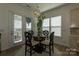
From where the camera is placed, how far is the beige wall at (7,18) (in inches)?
78.5

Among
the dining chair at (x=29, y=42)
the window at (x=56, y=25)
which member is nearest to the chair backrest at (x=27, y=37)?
the dining chair at (x=29, y=42)

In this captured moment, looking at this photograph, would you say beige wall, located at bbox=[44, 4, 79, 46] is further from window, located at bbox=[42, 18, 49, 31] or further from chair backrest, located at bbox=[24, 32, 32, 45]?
chair backrest, located at bbox=[24, 32, 32, 45]

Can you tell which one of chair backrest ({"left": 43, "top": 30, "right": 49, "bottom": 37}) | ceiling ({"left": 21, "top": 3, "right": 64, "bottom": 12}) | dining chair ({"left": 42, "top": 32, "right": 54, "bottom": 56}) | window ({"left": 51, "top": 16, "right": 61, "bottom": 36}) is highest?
ceiling ({"left": 21, "top": 3, "right": 64, "bottom": 12})

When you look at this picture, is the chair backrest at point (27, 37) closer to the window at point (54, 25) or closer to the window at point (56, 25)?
the window at point (54, 25)

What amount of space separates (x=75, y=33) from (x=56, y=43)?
0.38 metres

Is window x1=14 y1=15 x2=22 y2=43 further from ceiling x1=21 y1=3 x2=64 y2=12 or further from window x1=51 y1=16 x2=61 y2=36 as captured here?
window x1=51 y1=16 x2=61 y2=36

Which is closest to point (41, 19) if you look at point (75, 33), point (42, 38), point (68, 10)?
point (42, 38)

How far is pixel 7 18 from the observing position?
2008 mm

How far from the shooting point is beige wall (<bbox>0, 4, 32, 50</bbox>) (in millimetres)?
1995

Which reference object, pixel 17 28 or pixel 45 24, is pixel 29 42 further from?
pixel 45 24

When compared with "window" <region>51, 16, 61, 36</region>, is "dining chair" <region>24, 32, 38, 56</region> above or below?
below

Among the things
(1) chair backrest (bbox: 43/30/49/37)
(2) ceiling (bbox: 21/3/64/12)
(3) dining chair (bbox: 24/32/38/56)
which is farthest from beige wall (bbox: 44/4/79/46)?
(3) dining chair (bbox: 24/32/38/56)

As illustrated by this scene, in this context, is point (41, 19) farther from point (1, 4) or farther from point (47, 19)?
point (1, 4)

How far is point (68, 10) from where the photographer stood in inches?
80.0
